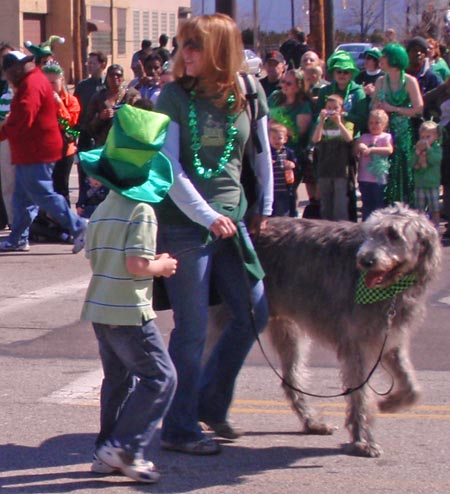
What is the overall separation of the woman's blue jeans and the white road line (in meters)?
3.70

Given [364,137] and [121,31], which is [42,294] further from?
[121,31]

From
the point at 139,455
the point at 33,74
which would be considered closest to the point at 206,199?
the point at 139,455

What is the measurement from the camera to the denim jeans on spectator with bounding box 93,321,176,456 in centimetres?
491

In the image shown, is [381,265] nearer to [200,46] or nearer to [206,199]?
[206,199]

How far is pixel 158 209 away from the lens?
17.5ft

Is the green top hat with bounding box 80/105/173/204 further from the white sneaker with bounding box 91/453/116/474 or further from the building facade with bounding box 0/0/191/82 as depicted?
the building facade with bounding box 0/0/191/82

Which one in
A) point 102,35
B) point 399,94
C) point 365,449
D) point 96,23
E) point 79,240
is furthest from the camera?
point 102,35

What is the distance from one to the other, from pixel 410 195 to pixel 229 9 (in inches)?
150

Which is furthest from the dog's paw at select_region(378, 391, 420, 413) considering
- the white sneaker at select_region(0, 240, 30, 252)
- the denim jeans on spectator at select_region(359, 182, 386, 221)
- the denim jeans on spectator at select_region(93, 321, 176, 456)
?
the white sneaker at select_region(0, 240, 30, 252)

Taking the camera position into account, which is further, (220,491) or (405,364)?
(405,364)

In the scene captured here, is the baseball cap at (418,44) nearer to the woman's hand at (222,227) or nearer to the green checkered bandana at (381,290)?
the green checkered bandana at (381,290)

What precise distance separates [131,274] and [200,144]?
0.75m

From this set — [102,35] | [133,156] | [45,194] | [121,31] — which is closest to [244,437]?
[133,156]

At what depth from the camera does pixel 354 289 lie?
541cm
